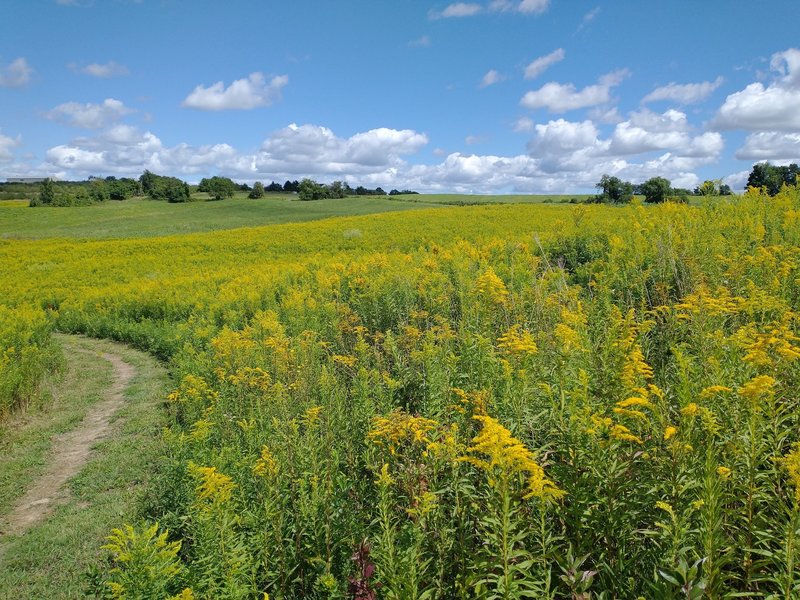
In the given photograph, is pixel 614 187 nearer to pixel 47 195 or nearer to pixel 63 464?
pixel 63 464

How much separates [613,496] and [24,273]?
1269 inches

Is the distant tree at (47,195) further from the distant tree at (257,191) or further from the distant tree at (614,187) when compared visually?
the distant tree at (614,187)

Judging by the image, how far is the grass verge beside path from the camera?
17.4ft

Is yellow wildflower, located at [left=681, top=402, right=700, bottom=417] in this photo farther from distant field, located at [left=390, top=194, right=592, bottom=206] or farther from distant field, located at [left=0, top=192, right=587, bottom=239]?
distant field, located at [left=390, top=194, right=592, bottom=206]

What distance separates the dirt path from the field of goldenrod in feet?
4.95

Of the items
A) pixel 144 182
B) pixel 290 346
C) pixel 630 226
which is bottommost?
pixel 290 346

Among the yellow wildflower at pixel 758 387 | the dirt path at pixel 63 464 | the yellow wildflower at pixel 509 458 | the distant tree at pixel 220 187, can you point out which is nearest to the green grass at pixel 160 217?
the distant tree at pixel 220 187

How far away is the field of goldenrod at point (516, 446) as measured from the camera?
250cm

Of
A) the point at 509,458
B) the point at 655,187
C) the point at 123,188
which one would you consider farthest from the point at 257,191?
the point at 509,458

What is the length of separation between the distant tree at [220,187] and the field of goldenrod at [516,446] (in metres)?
88.3

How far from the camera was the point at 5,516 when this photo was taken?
661 centimetres

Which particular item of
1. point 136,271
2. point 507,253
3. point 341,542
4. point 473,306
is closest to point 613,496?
point 341,542

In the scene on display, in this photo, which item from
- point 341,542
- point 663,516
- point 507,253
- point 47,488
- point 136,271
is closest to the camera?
point 663,516

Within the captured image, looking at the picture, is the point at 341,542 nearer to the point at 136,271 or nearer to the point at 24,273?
the point at 136,271
